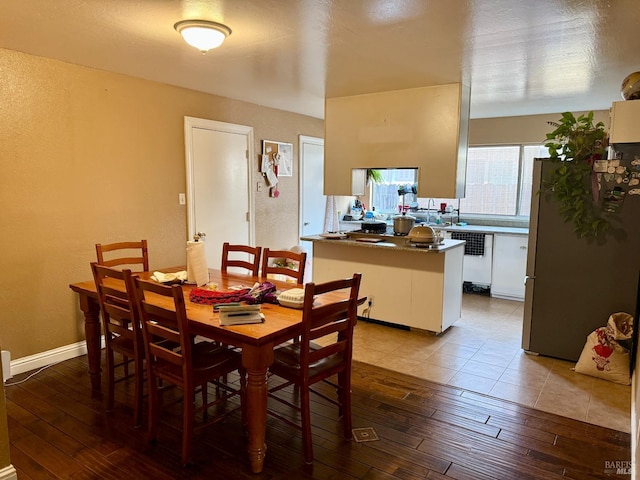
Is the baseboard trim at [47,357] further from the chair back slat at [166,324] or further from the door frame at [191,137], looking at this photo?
the chair back slat at [166,324]

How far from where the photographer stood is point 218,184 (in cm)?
454

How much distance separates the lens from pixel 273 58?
10.3ft

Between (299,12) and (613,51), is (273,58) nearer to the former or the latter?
(299,12)

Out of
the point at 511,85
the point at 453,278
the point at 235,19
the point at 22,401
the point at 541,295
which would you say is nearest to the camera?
the point at 235,19

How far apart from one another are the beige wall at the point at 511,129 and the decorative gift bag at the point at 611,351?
294 cm

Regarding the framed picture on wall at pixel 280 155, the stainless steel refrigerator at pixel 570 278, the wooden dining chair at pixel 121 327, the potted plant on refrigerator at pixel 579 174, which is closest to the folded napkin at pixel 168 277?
the wooden dining chair at pixel 121 327

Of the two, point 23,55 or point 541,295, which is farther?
point 541,295

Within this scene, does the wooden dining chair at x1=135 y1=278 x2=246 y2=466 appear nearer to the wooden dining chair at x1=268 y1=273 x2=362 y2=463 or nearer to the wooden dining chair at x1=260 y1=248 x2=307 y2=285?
the wooden dining chair at x1=268 y1=273 x2=362 y2=463

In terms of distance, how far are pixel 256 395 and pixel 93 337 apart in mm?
1494

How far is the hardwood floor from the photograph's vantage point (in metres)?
2.13

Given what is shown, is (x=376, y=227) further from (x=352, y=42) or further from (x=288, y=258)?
(x=352, y=42)

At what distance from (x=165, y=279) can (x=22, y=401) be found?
1.16m

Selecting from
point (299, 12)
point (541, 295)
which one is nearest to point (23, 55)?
point (299, 12)

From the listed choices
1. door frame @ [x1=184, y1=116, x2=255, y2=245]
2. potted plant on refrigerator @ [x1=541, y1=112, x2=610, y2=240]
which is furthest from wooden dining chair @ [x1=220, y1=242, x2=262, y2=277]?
potted plant on refrigerator @ [x1=541, y1=112, x2=610, y2=240]
